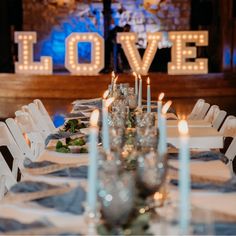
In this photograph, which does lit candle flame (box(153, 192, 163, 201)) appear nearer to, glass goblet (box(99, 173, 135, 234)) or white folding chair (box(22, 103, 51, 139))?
glass goblet (box(99, 173, 135, 234))

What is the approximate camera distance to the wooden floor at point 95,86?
40.7ft

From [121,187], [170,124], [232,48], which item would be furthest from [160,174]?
[232,48]

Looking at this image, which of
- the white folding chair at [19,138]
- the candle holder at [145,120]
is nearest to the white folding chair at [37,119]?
the white folding chair at [19,138]

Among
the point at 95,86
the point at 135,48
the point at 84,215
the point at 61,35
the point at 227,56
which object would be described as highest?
the point at 84,215

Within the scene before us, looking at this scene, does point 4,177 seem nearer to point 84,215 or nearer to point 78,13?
point 84,215

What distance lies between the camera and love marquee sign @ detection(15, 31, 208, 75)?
12.1 meters

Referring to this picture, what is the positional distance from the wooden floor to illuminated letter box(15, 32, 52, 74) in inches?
5.7

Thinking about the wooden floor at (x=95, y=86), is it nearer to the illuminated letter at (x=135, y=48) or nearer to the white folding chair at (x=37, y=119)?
the illuminated letter at (x=135, y=48)

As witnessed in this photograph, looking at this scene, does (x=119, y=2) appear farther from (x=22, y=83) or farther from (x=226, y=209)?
(x=226, y=209)

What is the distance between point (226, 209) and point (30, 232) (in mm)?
639

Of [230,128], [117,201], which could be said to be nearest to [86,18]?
[230,128]

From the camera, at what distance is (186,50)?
12.1 metres

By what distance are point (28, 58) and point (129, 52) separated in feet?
6.29

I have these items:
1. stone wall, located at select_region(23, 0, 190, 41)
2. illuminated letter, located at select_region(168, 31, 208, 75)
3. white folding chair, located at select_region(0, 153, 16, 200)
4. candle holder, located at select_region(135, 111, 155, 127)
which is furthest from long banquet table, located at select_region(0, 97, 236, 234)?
stone wall, located at select_region(23, 0, 190, 41)
